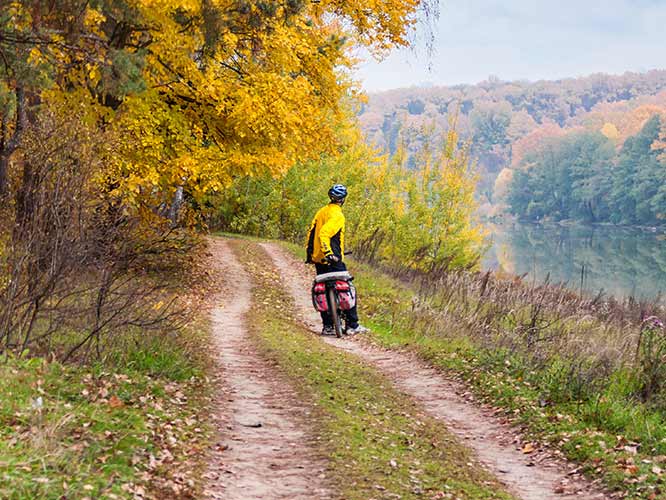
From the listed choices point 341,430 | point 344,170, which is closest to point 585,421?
point 341,430

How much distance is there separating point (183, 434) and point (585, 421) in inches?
170

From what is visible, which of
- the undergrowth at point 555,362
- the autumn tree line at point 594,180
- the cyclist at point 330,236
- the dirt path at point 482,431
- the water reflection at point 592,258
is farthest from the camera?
the autumn tree line at point 594,180

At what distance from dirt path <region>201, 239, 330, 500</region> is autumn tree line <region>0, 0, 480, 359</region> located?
118 cm

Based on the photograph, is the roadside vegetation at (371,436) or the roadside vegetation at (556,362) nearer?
the roadside vegetation at (371,436)

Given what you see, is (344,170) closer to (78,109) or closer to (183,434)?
(78,109)

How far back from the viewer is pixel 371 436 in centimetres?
815

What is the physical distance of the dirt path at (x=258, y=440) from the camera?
654cm

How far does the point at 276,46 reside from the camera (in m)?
16.4

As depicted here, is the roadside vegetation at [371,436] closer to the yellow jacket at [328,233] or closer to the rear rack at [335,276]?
the rear rack at [335,276]

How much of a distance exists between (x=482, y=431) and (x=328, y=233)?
15.9 ft

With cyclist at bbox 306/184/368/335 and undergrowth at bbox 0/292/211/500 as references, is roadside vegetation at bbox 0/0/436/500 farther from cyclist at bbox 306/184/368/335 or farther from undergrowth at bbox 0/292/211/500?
cyclist at bbox 306/184/368/335

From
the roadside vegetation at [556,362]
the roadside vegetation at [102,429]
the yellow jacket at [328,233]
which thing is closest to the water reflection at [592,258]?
the roadside vegetation at [556,362]

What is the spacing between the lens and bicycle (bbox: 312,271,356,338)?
13.6m

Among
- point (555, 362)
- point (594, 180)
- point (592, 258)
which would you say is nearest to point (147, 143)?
point (555, 362)
